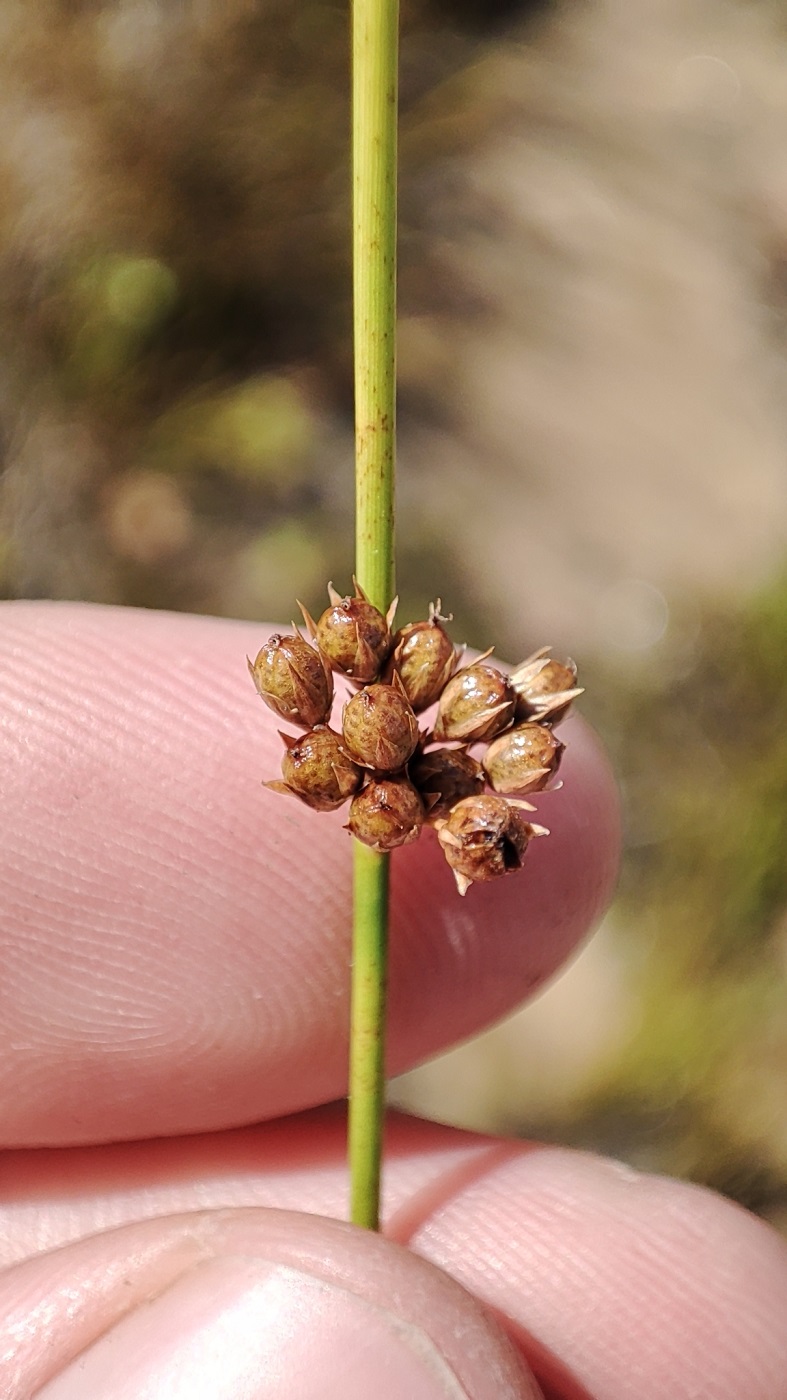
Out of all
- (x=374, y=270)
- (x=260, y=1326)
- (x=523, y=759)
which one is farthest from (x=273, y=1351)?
(x=374, y=270)

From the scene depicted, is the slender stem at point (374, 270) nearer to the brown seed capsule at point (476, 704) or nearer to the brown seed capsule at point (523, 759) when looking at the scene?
the brown seed capsule at point (476, 704)

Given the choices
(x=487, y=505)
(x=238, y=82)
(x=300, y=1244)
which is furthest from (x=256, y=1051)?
(x=238, y=82)

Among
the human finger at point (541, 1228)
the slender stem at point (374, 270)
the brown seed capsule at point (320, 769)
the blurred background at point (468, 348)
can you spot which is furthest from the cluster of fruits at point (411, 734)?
the blurred background at point (468, 348)

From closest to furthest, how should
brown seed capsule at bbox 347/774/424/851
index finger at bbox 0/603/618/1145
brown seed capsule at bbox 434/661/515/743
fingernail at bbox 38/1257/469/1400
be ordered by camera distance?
brown seed capsule at bbox 347/774/424/851, brown seed capsule at bbox 434/661/515/743, fingernail at bbox 38/1257/469/1400, index finger at bbox 0/603/618/1145

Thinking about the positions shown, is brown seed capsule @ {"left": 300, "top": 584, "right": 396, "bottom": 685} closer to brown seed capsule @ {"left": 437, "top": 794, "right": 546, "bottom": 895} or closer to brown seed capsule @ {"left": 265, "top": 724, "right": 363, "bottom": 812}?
brown seed capsule @ {"left": 265, "top": 724, "right": 363, "bottom": 812}

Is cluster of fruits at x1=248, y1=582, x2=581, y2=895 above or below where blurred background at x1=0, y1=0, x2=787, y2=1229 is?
below

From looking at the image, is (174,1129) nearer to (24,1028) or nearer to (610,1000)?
(24,1028)

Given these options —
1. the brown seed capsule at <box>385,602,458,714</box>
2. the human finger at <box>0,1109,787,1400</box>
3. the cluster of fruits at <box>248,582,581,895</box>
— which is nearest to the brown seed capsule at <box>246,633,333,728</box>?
the cluster of fruits at <box>248,582,581,895</box>
